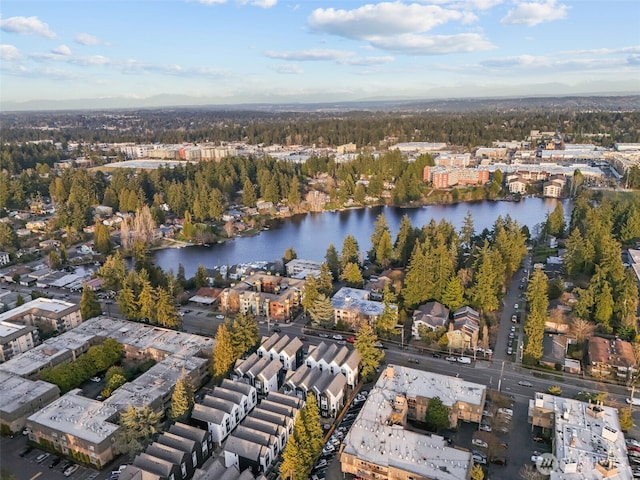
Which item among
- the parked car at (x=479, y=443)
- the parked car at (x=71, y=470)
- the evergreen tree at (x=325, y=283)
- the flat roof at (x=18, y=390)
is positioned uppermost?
the evergreen tree at (x=325, y=283)

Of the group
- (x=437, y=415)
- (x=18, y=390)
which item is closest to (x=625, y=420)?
(x=437, y=415)

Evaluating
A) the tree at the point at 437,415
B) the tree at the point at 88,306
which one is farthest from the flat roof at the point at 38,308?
the tree at the point at 437,415

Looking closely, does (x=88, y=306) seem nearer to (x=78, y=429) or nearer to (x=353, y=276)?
(x=78, y=429)

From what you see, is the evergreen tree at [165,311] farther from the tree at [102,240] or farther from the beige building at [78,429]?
the tree at [102,240]

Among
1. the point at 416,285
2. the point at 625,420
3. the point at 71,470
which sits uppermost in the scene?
the point at 416,285

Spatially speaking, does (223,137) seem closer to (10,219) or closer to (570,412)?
(10,219)

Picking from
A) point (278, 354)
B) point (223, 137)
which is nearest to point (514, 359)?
point (278, 354)
